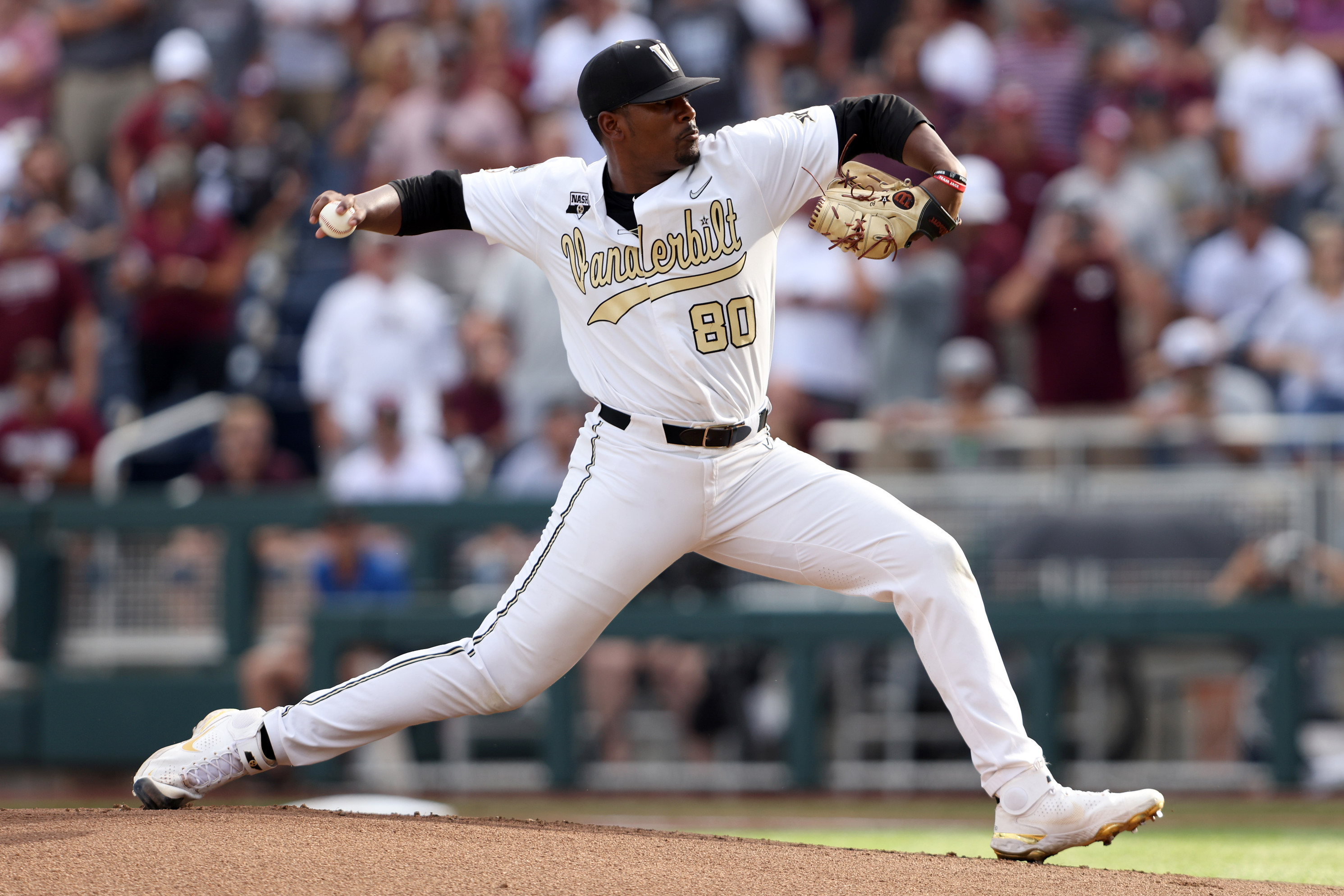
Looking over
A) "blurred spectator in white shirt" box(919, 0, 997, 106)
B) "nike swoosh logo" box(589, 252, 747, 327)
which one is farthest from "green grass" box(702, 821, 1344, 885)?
"blurred spectator in white shirt" box(919, 0, 997, 106)

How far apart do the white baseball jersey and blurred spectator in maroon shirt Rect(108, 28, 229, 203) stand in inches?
293

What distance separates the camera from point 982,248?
31.6ft

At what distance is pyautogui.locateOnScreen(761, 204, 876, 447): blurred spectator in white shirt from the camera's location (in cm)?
948

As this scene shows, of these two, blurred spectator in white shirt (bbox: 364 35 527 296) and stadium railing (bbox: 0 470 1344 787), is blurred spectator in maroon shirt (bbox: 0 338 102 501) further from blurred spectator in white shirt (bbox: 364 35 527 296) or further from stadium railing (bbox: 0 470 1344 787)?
blurred spectator in white shirt (bbox: 364 35 527 296)

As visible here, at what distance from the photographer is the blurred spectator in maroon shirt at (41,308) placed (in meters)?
10.8

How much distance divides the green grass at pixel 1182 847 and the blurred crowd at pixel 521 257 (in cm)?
234

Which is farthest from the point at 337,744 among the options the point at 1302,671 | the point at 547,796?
the point at 1302,671

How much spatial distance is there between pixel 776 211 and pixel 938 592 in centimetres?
111

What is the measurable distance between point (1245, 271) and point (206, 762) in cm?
693

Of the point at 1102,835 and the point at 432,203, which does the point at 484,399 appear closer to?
the point at 432,203

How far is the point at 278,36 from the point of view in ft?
41.5

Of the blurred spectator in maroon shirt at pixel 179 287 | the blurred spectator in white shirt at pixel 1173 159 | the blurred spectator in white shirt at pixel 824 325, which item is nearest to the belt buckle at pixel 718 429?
the blurred spectator in white shirt at pixel 824 325

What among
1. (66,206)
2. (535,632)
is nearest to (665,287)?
(535,632)

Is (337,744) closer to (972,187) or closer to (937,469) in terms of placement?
(937,469)
